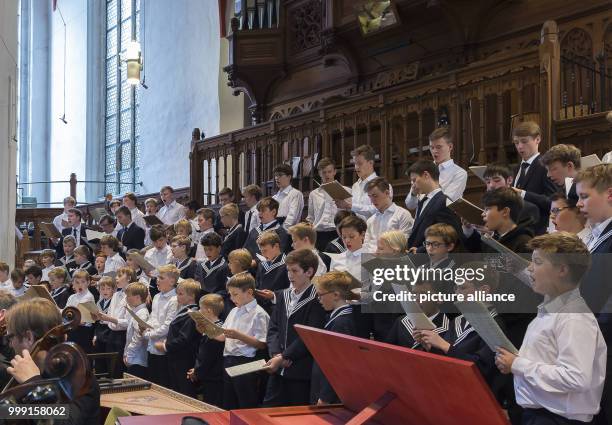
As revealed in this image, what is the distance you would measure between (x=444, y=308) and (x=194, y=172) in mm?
8389

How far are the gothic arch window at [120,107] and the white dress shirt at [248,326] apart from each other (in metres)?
13.8

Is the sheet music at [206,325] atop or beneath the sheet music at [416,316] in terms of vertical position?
beneath

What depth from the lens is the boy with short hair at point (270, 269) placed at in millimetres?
6570

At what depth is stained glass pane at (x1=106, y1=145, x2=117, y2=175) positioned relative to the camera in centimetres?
2075

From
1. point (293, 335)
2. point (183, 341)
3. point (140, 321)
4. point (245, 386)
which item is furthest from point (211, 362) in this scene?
point (293, 335)

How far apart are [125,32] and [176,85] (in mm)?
4245

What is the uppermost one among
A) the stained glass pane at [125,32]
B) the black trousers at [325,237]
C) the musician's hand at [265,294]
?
the stained glass pane at [125,32]

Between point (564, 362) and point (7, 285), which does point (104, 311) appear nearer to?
point (7, 285)

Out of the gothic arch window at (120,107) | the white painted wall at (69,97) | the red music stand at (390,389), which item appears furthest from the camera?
the white painted wall at (69,97)

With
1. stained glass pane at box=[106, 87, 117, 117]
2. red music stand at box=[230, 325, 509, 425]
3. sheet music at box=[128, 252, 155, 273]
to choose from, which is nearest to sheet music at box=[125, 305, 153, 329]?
sheet music at box=[128, 252, 155, 273]

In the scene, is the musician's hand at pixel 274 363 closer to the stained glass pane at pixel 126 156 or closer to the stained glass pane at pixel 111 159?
the stained glass pane at pixel 126 156

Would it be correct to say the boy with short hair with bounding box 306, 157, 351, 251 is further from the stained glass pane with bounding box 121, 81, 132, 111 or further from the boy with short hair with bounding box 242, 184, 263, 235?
the stained glass pane with bounding box 121, 81, 132, 111

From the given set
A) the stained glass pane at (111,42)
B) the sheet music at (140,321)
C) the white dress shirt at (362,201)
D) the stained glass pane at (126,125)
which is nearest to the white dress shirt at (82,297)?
the sheet music at (140,321)

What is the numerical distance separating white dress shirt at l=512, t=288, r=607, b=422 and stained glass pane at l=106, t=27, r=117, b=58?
19.5m
